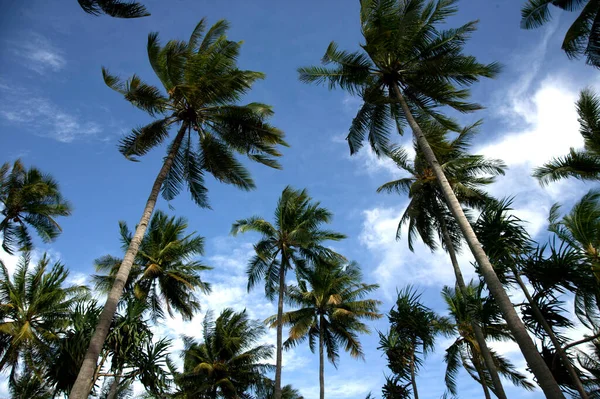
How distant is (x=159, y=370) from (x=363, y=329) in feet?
53.9

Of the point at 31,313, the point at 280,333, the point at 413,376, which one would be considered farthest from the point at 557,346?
the point at 31,313

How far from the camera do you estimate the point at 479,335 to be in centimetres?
1366

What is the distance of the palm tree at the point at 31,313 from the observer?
16088 millimetres

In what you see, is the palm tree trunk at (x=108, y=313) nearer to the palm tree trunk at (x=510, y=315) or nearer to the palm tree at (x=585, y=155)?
the palm tree trunk at (x=510, y=315)

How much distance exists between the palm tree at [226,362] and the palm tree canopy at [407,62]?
54.1 feet

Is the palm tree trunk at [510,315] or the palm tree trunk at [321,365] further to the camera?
the palm tree trunk at [321,365]

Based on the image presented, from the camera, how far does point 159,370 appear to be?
29.5ft

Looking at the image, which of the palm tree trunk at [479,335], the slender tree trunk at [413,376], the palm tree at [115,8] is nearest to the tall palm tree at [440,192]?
the palm tree trunk at [479,335]

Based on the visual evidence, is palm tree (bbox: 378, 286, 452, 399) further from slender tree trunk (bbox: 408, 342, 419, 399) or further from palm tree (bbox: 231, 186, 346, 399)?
palm tree (bbox: 231, 186, 346, 399)

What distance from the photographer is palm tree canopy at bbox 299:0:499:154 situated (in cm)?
1176

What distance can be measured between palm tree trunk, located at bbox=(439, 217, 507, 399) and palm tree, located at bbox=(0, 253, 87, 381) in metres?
17.8

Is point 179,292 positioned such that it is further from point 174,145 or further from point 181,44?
point 181,44

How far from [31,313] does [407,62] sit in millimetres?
19723

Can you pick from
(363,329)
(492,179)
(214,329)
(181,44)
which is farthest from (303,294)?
(181,44)
